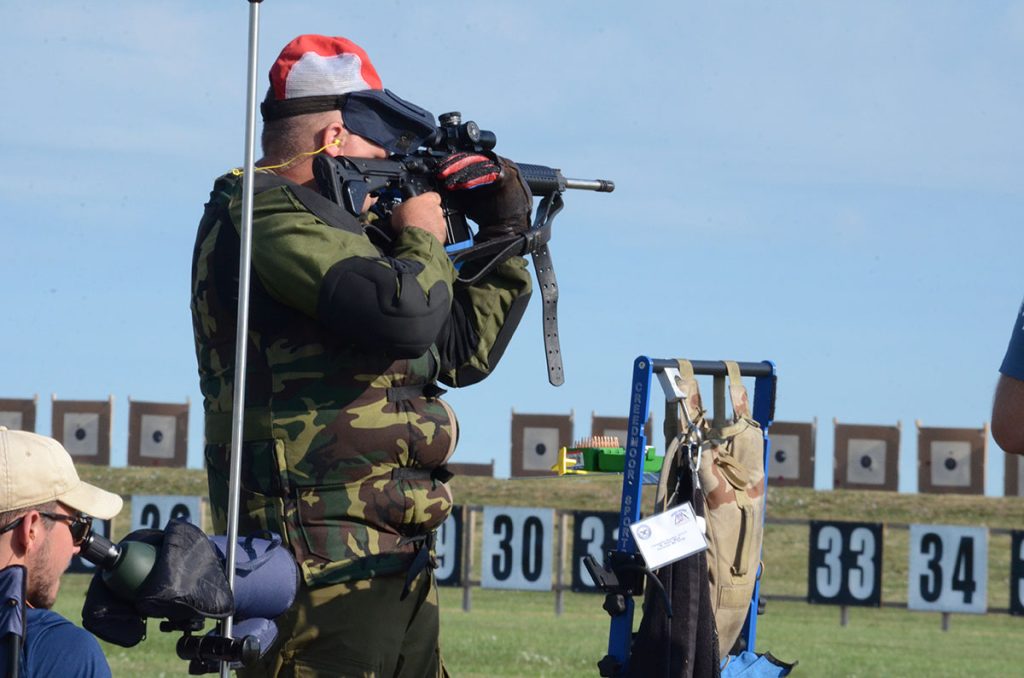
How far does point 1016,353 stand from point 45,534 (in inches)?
71.4

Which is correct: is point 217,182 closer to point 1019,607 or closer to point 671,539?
point 671,539

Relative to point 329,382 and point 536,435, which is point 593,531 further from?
point 329,382

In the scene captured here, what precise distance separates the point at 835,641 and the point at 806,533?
45.7ft

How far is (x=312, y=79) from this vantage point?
3.69 meters

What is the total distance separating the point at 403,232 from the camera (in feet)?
11.9

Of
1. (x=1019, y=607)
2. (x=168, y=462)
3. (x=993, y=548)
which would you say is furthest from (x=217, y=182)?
(x=168, y=462)

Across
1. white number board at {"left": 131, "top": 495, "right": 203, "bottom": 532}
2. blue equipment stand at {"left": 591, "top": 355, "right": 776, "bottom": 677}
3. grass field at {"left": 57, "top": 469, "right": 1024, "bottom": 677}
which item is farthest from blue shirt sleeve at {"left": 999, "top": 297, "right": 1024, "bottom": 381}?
white number board at {"left": 131, "top": 495, "right": 203, "bottom": 532}

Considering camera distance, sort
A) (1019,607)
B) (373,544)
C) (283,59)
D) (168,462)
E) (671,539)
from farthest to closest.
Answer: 1. (168,462)
2. (1019,607)
3. (671,539)
4. (283,59)
5. (373,544)

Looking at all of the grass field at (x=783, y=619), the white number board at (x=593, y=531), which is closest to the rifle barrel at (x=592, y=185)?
the grass field at (x=783, y=619)

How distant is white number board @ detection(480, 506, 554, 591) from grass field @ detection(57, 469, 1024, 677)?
1.57 ft

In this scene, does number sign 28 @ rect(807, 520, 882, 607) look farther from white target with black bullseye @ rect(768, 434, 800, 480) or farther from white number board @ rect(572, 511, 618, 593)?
white target with black bullseye @ rect(768, 434, 800, 480)

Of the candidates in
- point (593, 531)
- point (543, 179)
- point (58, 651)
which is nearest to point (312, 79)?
point (543, 179)

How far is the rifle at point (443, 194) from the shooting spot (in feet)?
12.1

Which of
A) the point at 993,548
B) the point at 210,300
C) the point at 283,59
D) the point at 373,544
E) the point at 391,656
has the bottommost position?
the point at 993,548
